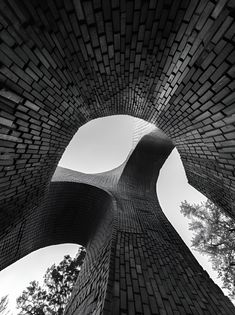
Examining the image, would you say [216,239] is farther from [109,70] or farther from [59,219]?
[109,70]

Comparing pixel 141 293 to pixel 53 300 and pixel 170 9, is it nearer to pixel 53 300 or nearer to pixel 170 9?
pixel 170 9

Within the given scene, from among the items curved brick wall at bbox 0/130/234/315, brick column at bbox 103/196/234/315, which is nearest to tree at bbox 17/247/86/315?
curved brick wall at bbox 0/130/234/315

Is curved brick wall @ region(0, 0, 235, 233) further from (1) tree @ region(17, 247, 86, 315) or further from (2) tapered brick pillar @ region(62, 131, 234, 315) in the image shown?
(1) tree @ region(17, 247, 86, 315)

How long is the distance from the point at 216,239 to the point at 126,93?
1125cm

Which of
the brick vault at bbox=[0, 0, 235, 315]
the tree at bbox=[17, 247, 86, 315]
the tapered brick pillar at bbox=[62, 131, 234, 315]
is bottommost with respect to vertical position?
the tree at bbox=[17, 247, 86, 315]

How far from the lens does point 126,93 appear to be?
A: 11.7 ft

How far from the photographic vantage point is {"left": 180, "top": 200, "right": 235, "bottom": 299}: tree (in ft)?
35.0

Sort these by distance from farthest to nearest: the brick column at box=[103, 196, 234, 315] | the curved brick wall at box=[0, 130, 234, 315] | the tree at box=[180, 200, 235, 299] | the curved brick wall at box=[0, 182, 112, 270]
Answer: the tree at box=[180, 200, 235, 299] < the curved brick wall at box=[0, 182, 112, 270] < the curved brick wall at box=[0, 130, 234, 315] < the brick column at box=[103, 196, 234, 315]

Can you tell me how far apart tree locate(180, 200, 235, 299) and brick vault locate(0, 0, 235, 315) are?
7.90 meters

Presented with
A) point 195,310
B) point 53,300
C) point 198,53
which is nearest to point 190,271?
point 195,310

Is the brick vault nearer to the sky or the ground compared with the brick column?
nearer to the sky

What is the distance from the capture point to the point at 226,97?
69.4 inches

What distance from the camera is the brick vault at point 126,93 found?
5.36 ft

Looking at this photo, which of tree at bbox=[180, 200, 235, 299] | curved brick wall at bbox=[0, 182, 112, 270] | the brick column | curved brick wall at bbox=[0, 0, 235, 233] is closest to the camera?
curved brick wall at bbox=[0, 0, 235, 233]
